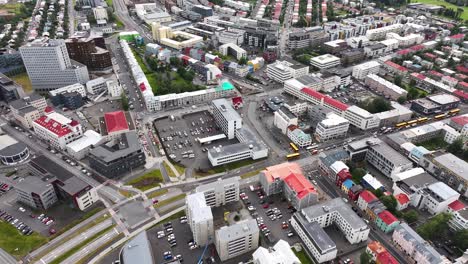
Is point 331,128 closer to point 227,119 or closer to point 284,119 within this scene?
point 284,119

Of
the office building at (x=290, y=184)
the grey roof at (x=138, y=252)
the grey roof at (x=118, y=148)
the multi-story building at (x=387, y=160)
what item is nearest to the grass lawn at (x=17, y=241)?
the grey roof at (x=138, y=252)

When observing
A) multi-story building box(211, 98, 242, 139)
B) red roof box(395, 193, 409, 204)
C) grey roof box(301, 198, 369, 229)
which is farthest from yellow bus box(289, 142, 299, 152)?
red roof box(395, 193, 409, 204)

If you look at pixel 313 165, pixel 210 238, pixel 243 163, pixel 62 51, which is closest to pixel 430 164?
pixel 313 165

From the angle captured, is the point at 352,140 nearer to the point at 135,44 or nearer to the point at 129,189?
the point at 129,189

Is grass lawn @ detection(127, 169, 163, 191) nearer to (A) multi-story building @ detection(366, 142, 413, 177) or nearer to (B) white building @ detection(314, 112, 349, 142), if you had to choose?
(B) white building @ detection(314, 112, 349, 142)

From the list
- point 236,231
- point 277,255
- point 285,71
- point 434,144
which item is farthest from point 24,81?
point 434,144

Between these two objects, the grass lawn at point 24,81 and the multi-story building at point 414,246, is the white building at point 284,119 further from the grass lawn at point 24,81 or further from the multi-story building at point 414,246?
the grass lawn at point 24,81
